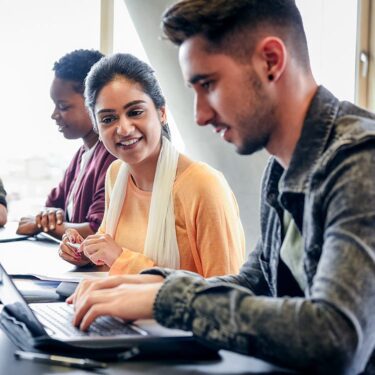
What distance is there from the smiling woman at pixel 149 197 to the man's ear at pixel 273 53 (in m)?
0.79

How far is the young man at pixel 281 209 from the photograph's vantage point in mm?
852

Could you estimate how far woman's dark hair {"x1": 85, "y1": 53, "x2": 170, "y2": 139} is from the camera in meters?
1.96

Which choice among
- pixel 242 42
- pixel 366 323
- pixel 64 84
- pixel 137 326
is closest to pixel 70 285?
pixel 137 326

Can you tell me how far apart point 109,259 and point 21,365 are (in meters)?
0.85

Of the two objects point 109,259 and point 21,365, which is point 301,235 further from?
point 109,259

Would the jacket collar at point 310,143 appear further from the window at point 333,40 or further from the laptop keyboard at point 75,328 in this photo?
the window at point 333,40

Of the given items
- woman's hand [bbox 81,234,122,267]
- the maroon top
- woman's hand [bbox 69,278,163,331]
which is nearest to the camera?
woman's hand [bbox 69,278,163,331]

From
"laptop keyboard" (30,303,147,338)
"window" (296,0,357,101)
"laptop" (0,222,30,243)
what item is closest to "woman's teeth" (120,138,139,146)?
"laptop" (0,222,30,243)

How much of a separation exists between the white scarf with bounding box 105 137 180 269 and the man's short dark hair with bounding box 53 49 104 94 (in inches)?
34.3

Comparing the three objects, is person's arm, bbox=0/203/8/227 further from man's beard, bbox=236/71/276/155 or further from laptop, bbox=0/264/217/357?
man's beard, bbox=236/71/276/155

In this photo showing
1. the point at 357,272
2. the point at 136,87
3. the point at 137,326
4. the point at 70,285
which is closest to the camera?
the point at 357,272

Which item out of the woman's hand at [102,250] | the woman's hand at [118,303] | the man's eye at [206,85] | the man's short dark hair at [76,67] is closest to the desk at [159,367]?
the woman's hand at [118,303]

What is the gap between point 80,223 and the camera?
249 cm

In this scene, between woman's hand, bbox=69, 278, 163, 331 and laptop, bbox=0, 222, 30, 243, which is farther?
laptop, bbox=0, 222, 30, 243
